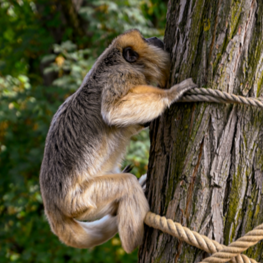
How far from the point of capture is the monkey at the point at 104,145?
8.11ft

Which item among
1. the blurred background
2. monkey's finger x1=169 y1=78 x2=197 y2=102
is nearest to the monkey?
monkey's finger x1=169 y1=78 x2=197 y2=102

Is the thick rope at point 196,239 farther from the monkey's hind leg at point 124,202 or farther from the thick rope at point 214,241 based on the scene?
the monkey's hind leg at point 124,202

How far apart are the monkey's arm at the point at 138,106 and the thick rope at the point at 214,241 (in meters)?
0.28

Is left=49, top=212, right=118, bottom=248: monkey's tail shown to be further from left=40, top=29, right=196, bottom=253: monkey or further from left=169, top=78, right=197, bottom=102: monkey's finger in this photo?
left=169, top=78, right=197, bottom=102: monkey's finger

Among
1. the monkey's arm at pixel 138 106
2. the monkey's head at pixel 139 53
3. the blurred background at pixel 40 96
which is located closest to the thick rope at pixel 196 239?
the monkey's arm at pixel 138 106

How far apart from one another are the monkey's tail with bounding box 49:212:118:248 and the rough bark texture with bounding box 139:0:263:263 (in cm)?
81

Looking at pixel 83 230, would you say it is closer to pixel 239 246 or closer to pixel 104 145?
pixel 104 145

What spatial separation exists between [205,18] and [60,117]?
147 centimetres

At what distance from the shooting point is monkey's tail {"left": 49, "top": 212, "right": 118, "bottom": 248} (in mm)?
2745

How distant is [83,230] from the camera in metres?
2.82

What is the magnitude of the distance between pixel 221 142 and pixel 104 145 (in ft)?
3.52

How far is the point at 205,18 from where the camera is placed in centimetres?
207

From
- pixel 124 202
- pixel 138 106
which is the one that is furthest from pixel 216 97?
pixel 124 202

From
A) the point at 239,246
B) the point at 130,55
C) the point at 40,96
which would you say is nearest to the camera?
the point at 239,246
